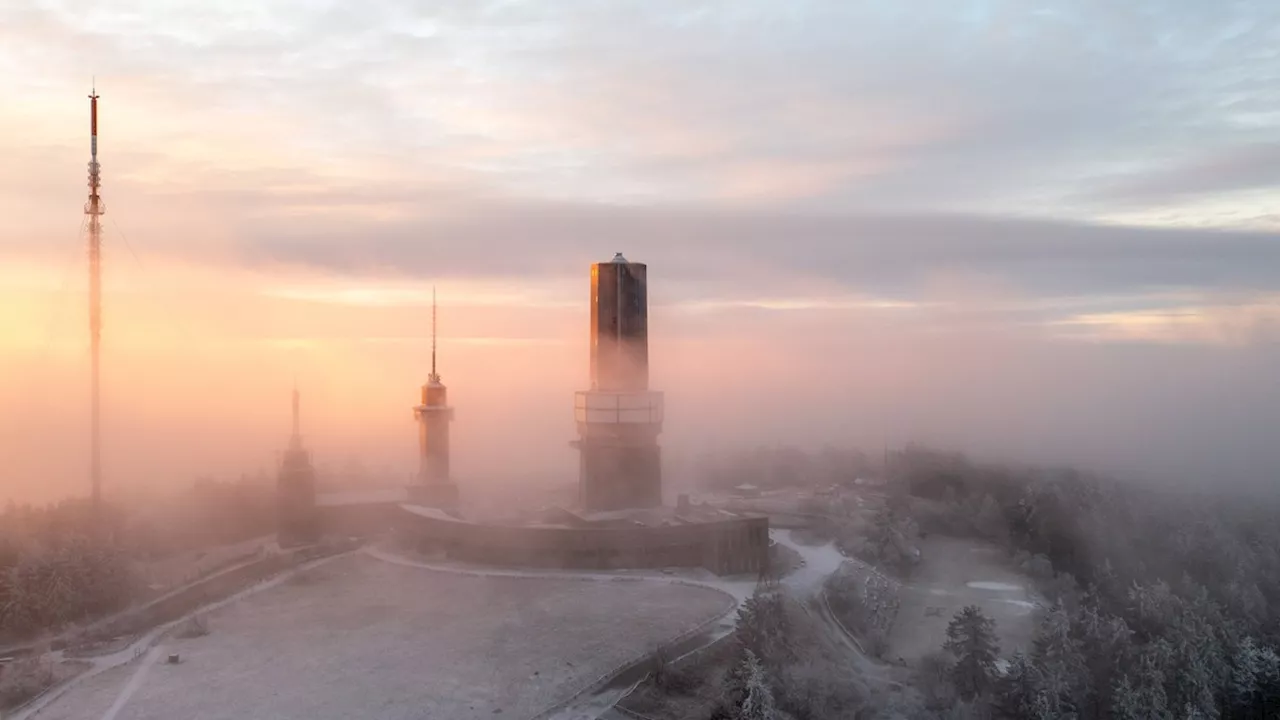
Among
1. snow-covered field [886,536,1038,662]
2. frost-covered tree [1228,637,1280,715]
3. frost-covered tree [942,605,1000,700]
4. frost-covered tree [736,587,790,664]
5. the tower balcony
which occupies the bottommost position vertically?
frost-covered tree [1228,637,1280,715]

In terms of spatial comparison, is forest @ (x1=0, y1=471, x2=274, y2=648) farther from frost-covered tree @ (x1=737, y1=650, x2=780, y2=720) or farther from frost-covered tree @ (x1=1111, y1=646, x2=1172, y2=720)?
frost-covered tree @ (x1=1111, y1=646, x2=1172, y2=720)

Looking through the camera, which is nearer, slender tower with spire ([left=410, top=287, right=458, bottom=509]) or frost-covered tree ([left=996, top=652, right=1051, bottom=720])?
frost-covered tree ([left=996, top=652, right=1051, bottom=720])

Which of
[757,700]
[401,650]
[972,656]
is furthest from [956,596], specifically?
[401,650]

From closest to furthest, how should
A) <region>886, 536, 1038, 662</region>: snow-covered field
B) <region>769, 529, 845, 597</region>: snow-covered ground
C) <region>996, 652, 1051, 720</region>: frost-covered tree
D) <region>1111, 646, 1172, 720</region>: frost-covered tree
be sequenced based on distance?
<region>996, 652, 1051, 720</region>: frost-covered tree → <region>1111, 646, 1172, 720</region>: frost-covered tree → <region>886, 536, 1038, 662</region>: snow-covered field → <region>769, 529, 845, 597</region>: snow-covered ground

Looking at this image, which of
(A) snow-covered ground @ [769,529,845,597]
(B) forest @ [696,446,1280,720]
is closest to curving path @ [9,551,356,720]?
(B) forest @ [696,446,1280,720]

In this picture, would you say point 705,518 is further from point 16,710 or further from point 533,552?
point 16,710
